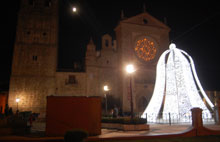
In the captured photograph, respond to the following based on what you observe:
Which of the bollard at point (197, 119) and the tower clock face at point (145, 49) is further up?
the tower clock face at point (145, 49)

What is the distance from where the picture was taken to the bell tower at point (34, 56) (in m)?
29.8

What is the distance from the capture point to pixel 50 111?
10.4 metres

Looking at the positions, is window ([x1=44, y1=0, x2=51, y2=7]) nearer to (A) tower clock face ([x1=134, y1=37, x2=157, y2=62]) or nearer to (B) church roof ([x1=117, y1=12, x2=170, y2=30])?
(B) church roof ([x1=117, y1=12, x2=170, y2=30])

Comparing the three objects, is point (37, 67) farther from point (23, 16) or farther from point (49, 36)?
point (23, 16)

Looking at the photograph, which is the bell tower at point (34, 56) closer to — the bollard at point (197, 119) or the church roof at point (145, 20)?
the church roof at point (145, 20)

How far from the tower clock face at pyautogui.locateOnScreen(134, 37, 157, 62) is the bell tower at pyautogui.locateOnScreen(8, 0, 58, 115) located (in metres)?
13.9

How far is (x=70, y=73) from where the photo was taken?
3219 cm

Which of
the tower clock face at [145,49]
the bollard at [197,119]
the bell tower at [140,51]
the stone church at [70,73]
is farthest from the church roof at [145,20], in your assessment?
the bollard at [197,119]

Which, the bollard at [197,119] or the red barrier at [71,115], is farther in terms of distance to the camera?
the bollard at [197,119]

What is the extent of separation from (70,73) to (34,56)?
5961 millimetres

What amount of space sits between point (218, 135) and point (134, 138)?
187 inches

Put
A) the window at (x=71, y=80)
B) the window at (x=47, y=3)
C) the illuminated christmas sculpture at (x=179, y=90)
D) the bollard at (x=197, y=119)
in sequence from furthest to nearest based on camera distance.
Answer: the window at (x=47, y=3)
the window at (x=71, y=80)
the illuminated christmas sculpture at (x=179, y=90)
the bollard at (x=197, y=119)

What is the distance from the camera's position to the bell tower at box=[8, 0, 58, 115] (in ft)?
97.9

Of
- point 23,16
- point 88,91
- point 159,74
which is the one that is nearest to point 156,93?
point 159,74
